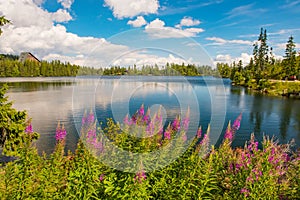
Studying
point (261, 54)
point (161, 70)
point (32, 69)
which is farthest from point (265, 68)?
point (32, 69)

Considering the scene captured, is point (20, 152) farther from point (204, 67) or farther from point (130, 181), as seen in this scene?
point (204, 67)

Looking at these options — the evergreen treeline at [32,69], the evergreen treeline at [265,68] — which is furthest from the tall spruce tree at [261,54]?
the evergreen treeline at [32,69]

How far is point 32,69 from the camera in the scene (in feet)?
442

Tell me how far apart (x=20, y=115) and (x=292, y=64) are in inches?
2979

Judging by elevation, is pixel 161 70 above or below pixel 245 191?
above

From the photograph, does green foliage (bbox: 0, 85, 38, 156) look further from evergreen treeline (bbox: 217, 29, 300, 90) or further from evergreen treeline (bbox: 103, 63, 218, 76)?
evergreen treeline (bbox: 217, 29, 300, 90)

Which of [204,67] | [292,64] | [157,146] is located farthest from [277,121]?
[292,64]

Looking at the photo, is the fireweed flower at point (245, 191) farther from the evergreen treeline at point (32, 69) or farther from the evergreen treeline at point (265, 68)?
the evergreen treeline at point (32, 69)

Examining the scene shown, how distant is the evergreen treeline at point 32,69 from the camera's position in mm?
122000

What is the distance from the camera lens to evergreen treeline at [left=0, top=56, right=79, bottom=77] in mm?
122000

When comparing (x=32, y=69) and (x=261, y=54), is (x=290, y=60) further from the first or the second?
(x=32, y=69)

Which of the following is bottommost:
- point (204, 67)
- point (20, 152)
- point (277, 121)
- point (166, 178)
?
point (277, 121)

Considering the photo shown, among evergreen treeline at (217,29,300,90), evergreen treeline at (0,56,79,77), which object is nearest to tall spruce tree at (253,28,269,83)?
evergreen treeline at (217,29,300,90)

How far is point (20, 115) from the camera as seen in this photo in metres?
8.37
